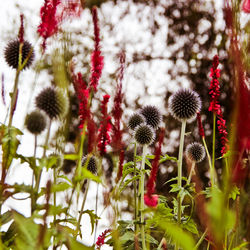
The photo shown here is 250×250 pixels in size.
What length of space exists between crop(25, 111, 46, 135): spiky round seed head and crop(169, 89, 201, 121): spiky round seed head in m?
1.14

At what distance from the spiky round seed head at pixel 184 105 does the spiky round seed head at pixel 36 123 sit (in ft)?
3.74

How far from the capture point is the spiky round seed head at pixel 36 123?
1188 mm

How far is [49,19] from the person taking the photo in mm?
867

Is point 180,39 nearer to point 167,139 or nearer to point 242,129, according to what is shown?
point 167,139

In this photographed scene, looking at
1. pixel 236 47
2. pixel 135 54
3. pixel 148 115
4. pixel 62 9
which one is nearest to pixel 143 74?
pixel 135 54

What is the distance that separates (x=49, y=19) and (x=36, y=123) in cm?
45

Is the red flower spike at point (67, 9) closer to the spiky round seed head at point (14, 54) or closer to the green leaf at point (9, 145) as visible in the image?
the green leaf at point (9, 145)

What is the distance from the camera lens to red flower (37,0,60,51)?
87 centimetres

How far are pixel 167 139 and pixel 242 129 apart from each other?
5235 millimetres

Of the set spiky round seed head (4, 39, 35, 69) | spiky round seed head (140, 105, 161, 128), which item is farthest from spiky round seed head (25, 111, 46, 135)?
spiky round seed head (140, 105, 161, 128)

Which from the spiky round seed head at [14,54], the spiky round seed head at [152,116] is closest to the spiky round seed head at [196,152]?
the spiky round seed head at [152,116]

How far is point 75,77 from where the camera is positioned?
685 millimetres

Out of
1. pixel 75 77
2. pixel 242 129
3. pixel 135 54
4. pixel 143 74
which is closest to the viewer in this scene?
pixel 242 129

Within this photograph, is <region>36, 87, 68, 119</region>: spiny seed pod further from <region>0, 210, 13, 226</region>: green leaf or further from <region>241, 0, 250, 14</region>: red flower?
<region>241, 0, 250, 14</region>: red flower
